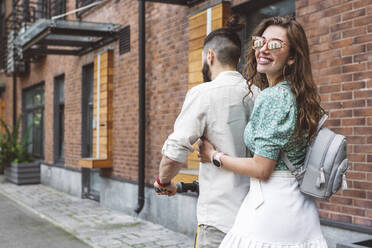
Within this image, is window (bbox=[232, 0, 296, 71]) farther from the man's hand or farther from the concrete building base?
the man's hand

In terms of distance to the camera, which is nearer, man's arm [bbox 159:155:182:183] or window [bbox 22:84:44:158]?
man's arm [bbox 159:155:182:183]

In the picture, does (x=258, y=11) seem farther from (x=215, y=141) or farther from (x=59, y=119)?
(x=59, y=119)

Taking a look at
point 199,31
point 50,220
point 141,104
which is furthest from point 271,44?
point 50,220

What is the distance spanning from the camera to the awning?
870 centimetres

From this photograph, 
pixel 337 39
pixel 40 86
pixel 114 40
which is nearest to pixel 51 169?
pixel 40 86

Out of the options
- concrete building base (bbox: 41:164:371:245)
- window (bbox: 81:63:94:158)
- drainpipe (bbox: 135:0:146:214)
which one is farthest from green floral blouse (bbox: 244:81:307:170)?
window (bbox: 81:63:94:158)

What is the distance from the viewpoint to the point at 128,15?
8570mm

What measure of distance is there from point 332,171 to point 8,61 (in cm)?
1616

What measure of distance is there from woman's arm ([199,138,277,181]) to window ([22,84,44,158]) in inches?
511

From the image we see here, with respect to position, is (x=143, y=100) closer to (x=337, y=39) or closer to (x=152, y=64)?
(x=152, y=64)

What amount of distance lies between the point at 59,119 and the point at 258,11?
333 inches

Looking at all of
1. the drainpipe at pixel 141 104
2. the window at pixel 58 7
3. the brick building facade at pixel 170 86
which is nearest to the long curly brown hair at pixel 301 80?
the brick building facade at pixel 170 86

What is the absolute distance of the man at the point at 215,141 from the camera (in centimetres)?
221

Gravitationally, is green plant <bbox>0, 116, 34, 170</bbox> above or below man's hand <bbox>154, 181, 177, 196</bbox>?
below
